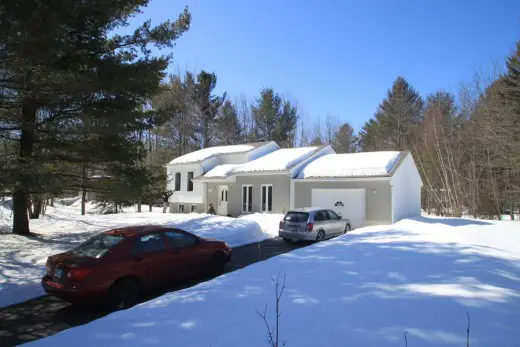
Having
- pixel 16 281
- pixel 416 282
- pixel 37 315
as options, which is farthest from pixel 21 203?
pixel 416 282

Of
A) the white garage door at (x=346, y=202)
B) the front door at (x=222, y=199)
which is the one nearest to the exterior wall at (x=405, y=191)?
the white garage door at (x=346, y=202)

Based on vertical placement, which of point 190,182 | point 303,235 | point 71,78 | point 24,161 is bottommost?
point 303,235

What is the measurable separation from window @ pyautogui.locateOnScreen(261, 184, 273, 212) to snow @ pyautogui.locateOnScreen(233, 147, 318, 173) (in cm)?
126

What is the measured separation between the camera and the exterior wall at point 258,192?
76.2 feet

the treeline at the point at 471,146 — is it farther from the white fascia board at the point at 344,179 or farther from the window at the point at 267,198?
the window at the point at 267,198

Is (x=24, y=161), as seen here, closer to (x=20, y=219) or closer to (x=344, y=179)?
(x=20, y=219)

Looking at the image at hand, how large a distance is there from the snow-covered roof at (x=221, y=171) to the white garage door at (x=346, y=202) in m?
7.95

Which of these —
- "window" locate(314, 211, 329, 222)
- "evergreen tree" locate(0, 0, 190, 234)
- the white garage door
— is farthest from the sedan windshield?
the white garage door

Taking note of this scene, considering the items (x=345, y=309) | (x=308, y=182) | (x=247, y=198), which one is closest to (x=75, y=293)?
(x=345, y=309)

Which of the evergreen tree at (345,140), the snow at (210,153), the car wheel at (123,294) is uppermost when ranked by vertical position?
the evergreen tree at (345,140)

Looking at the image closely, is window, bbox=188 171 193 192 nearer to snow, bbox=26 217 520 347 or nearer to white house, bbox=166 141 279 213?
white house, bbox=166 141 279 213

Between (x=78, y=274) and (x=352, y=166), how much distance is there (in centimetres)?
1787

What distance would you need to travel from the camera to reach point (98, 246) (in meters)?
7.42

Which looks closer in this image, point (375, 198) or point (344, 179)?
point (375, 198)
